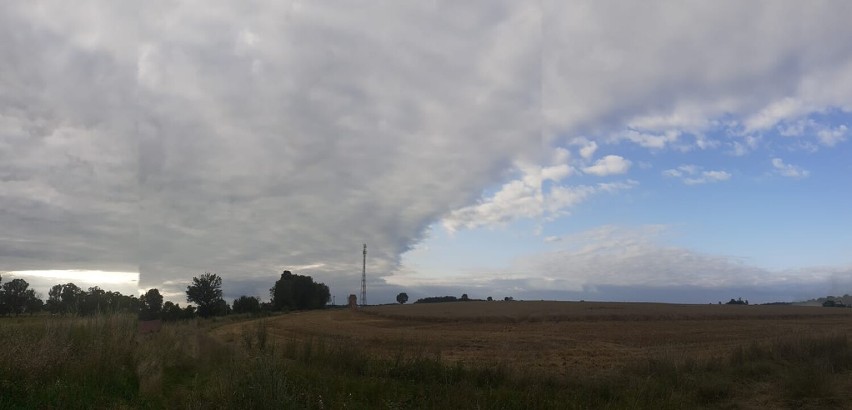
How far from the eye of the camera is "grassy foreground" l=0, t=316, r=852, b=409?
975 cm

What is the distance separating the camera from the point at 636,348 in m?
29.3

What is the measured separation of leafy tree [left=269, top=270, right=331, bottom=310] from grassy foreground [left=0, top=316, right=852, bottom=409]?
93.2m

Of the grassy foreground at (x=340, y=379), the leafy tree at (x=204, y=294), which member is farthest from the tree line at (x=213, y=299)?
the grassy foreground at (x=340, y=379)

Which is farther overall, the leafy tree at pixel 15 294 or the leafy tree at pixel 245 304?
the leafy tree at pixel 245 304

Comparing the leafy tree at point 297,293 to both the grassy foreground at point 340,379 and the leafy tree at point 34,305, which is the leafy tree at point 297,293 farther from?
Result: the grassy foreground at point 340,379

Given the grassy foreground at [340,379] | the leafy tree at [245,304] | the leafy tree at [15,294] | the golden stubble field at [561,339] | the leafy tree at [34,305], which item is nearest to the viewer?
the grassy foreground at [340,379]

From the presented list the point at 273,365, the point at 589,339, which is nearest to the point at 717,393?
the point at 273,365

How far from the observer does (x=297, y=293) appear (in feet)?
370

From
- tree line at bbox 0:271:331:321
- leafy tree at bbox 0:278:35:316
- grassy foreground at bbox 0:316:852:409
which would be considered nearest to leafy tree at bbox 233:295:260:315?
tree line at bbox 0:271:331:321

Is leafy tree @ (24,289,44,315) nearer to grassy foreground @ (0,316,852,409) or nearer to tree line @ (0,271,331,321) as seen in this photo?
tree line @ (0,271,331,321)

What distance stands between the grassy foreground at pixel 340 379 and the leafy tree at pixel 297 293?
3669 inches

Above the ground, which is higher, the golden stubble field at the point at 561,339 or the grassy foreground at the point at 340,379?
the grassy foreground at the point at 340,379

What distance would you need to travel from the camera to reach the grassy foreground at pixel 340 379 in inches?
384

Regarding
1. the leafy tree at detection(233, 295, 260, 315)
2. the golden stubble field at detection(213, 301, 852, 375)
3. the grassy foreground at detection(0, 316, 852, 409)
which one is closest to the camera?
the grassy foreground at detection(0, 316, 852, 409)
